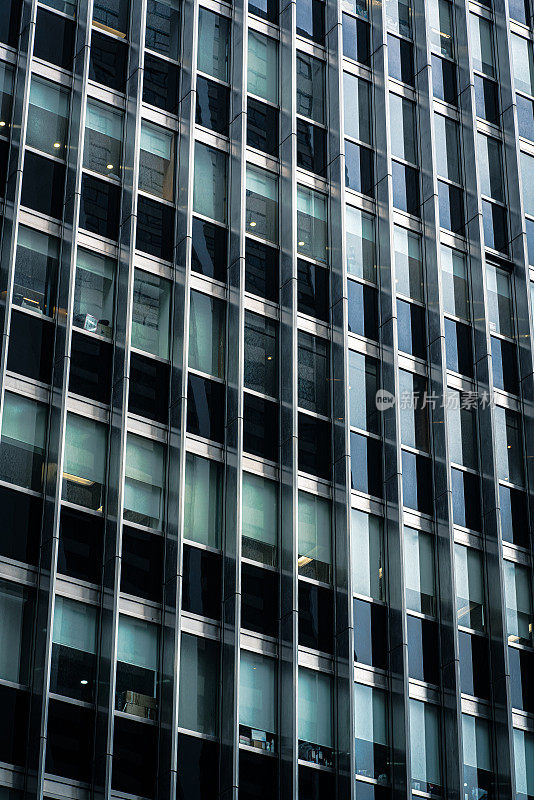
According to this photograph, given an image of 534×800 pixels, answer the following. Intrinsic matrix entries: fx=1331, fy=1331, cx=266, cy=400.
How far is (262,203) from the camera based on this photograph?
131 ft

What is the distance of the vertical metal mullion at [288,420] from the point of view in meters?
33.3

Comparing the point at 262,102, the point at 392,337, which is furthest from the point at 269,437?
the point at 262,102

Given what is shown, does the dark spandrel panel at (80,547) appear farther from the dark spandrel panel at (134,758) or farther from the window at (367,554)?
the window at (367,554)

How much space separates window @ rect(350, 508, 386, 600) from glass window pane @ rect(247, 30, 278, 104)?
1363cm

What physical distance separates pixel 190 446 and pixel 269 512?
2.85 metres

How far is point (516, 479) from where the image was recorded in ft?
134

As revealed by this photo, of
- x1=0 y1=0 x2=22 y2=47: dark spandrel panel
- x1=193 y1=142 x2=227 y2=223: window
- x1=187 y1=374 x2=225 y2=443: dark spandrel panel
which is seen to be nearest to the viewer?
x1=187 y1=374 x2=225 y2=443: dark spandrel panel

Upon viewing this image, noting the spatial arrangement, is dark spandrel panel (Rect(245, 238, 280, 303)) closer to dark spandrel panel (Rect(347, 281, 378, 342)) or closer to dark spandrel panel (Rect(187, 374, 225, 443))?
dark spandrel panel (Rect(347, 281, 378, 342))

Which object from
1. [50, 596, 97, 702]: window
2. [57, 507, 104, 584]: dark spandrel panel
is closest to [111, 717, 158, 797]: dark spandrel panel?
[50, 596, 97, 702]: window

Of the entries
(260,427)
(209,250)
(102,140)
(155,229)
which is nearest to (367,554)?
(260,427)

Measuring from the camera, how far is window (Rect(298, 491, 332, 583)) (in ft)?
117

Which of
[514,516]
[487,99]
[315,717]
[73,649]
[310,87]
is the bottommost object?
[315,717]

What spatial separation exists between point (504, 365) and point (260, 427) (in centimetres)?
976

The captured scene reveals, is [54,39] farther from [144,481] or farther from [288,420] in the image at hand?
[144,481]
